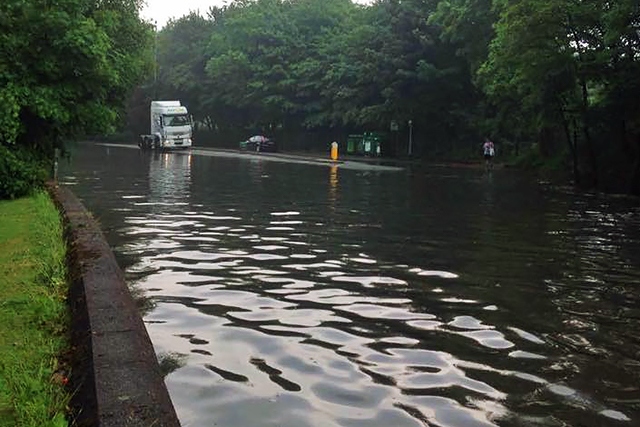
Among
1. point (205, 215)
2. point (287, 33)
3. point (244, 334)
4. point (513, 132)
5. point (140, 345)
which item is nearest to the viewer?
point (140, 345)

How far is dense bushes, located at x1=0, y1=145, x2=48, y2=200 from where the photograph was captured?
1575 cm

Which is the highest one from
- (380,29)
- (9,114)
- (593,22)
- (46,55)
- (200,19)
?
(200,19)

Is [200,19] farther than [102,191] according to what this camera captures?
Yes

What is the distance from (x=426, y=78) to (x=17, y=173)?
3195 centimetres

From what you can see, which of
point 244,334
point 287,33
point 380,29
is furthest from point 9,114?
point 287,33

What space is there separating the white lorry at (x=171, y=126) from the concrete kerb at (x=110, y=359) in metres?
47.3

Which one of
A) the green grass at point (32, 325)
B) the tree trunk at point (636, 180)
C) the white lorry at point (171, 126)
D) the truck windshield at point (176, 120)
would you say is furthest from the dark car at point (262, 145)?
the green grass at point (32, 325)

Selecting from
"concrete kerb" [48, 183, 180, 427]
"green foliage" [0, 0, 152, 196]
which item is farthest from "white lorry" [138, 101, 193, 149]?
"concrete kerb" [48, 183, 180, 427]

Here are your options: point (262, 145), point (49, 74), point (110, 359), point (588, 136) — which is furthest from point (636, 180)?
point (262, 145)

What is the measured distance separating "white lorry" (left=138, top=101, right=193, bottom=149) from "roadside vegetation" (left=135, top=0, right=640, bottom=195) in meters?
7.88

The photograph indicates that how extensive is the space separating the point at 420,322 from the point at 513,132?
36245 mm

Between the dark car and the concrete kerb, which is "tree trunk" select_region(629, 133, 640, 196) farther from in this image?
the dark car

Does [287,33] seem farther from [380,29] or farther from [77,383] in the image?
[77,383]

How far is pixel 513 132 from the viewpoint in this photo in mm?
41688
